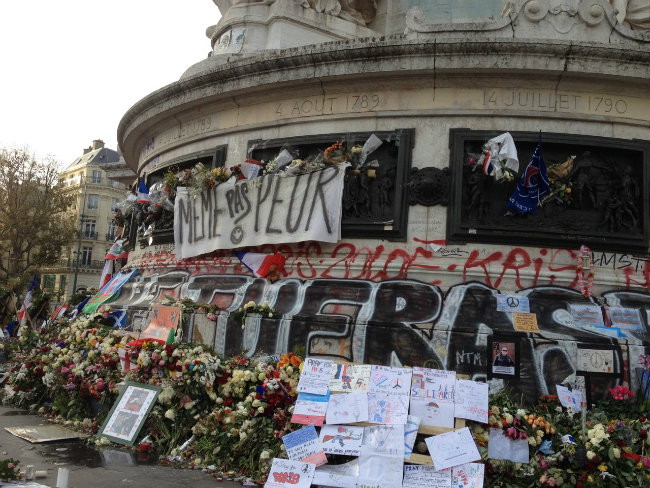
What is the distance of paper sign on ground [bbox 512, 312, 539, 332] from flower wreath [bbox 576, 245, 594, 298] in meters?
1.01

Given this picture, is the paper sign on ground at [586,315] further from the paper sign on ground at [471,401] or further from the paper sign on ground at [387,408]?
the paper sign on ground at [387,408]

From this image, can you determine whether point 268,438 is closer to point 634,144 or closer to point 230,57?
point 634,144

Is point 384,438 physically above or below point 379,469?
above

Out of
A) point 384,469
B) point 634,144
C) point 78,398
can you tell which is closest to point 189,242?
point 78,398

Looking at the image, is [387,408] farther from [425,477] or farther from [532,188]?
[532,188]

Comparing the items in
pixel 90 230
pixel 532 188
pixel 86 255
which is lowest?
pixel 532 188

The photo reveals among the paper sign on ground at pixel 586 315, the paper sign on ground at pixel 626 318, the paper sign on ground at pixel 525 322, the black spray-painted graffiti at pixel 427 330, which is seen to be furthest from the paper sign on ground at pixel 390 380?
the paper sign on ground at pixel 626 318

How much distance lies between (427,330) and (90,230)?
6835 centimetres

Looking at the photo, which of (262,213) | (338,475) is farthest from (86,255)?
(338,475)

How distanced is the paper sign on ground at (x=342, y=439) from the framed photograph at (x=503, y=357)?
2.37 meters

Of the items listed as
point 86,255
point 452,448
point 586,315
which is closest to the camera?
point 452,448

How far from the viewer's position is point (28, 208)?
39656 mm

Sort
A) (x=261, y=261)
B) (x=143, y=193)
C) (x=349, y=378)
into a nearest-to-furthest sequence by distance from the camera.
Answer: (x=349, y=378)
(x=261, y=261)
(x=143, y=193)

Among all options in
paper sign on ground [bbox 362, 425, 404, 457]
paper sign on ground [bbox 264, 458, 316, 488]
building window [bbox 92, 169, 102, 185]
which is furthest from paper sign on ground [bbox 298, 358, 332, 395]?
building window [bbox 92, 169, 102, 185]
